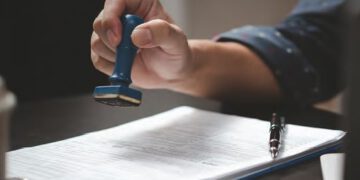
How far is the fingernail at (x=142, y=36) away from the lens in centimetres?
49

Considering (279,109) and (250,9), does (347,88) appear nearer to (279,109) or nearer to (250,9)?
(279,109)

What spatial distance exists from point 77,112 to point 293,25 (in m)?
0.41

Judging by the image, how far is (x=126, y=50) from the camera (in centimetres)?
51

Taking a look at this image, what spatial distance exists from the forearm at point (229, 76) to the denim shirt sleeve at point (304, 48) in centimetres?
2

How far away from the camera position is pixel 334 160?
424 millimetres

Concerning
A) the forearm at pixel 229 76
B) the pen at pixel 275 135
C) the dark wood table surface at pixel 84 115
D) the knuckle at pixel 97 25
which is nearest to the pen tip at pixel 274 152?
the pen at pixel 275 135

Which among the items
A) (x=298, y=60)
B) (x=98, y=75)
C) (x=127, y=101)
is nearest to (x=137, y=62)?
(x=98, y=75)

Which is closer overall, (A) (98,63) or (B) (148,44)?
(B) (148,44)

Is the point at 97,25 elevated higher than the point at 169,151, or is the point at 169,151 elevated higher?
the point at 97,25

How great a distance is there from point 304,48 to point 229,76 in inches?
5.4

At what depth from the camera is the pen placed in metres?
0.44

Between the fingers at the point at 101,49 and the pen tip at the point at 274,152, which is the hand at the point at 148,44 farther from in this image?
the pen tip at the point at 274,152

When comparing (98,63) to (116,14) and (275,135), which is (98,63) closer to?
(116,14)

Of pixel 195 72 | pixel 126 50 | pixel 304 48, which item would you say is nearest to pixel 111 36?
pixel 126 50
